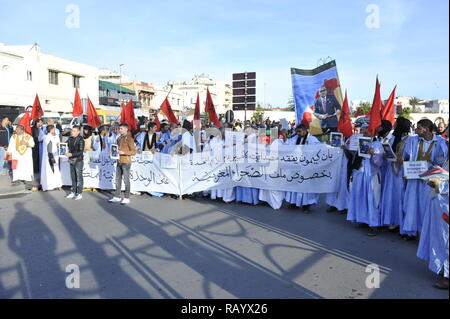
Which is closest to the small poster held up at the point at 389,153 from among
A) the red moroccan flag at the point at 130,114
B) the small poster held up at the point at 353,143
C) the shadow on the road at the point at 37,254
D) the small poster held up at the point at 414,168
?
the small poster held up at the point at 414,168

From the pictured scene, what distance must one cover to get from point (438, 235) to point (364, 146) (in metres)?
2.27

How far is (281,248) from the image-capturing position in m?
5.21

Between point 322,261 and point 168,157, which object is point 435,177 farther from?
point 168,157

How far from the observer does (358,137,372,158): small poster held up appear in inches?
237

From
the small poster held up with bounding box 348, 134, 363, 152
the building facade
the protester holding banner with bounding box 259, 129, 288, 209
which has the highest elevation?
the building facade

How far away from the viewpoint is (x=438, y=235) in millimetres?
4082

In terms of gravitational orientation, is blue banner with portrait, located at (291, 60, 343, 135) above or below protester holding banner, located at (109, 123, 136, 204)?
above

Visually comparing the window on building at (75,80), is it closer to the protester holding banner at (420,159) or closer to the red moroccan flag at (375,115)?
the red moroccan flag at (375,115)

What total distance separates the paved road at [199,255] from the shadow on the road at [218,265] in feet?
0.04

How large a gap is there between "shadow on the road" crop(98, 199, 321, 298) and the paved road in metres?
0.01

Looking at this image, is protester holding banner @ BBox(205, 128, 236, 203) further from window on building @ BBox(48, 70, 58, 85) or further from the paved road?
window on building @ BBox(48, 70, 58, 85)

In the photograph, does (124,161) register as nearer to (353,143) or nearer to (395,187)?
(353,143)

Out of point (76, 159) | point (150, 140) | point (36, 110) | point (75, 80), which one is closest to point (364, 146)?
point (150, 140)

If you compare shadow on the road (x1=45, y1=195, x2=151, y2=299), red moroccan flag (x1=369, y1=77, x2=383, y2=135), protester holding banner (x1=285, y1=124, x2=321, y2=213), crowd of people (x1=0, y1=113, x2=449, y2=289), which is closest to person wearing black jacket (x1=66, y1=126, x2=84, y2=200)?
crowd of people (x1=0, y1=113, x2=449, y2=289)
